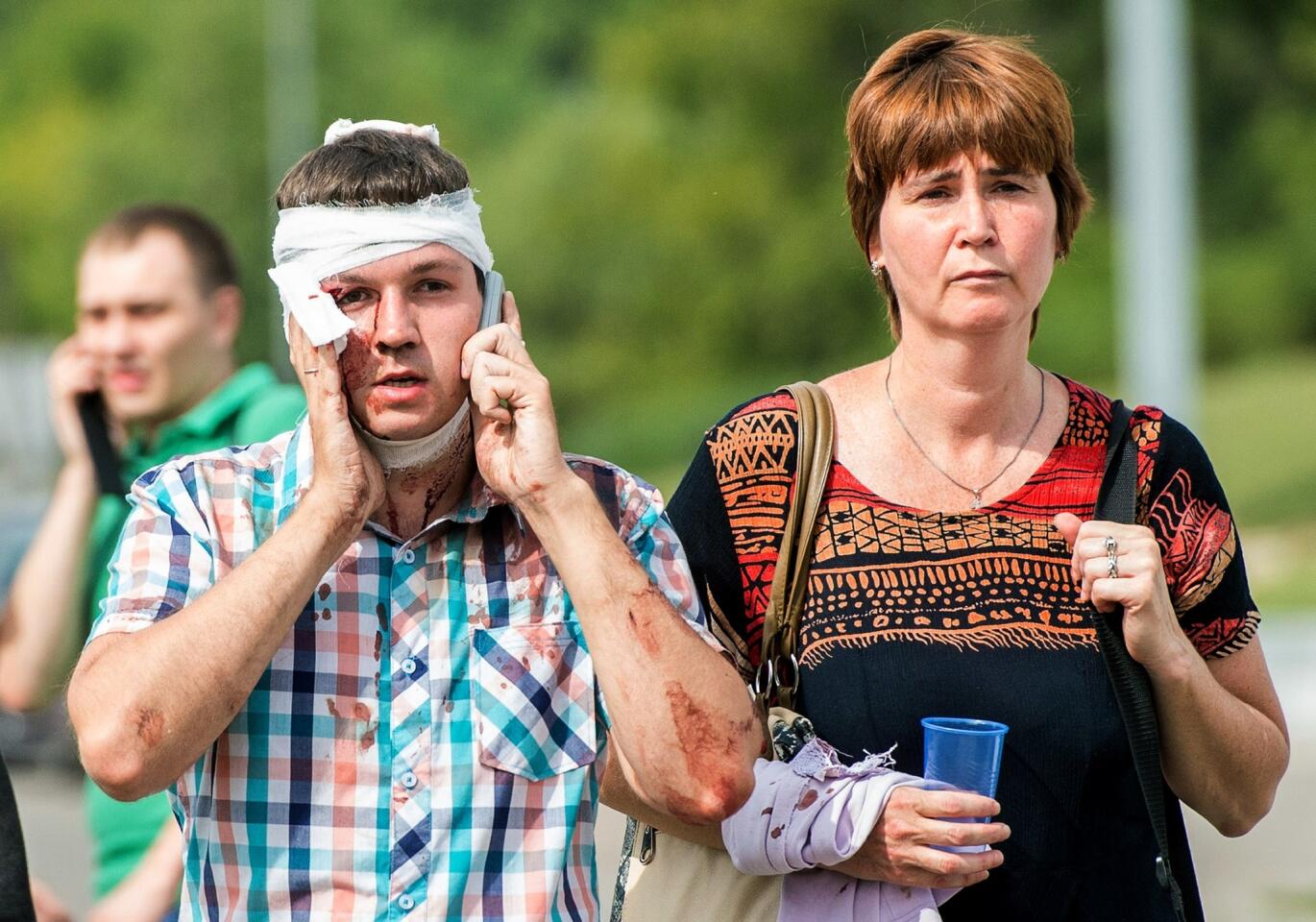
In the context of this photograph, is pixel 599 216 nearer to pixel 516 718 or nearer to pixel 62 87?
pixel 62 87

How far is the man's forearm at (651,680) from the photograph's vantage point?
289 cm

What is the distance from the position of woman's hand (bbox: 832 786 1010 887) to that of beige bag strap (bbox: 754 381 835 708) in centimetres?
32

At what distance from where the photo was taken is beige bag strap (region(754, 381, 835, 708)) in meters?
3.39

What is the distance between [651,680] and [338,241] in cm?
89

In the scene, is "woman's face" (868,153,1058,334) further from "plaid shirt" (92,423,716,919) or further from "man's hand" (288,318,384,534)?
"man's hand" (288,318,384,534)

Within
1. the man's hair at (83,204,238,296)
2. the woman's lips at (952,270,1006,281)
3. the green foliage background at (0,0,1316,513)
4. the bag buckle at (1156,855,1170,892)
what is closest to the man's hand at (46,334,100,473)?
the man's hair at (83,204,238,296)

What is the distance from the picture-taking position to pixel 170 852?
421 cm

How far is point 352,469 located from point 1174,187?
1125cm

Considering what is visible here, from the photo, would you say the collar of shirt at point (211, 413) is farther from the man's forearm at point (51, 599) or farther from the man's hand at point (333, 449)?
the man's hand at point (333, 449)

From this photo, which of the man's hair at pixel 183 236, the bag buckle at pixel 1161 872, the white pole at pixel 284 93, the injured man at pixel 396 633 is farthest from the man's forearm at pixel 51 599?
the white pole at pixel 284 93

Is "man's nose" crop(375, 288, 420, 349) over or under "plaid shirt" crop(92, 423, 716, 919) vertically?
over

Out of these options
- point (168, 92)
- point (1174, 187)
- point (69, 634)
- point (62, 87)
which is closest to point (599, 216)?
point (168, 92)

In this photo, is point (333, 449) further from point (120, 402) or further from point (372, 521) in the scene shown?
point (120, 402)

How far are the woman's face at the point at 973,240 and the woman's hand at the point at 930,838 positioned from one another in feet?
3.02
